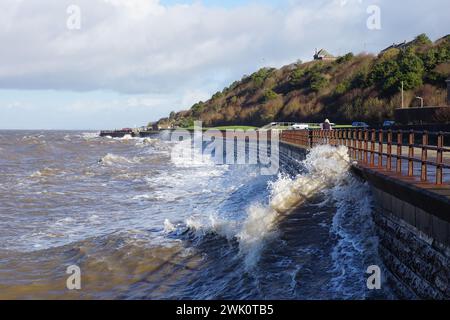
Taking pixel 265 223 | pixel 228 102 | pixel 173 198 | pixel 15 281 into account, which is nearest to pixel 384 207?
pixel 265 223

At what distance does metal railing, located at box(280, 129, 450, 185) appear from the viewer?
867cm

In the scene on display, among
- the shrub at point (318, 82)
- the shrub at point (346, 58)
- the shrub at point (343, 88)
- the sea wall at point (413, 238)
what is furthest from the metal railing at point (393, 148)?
the shrub at point (346, 58)

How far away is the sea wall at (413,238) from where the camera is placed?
257 inches

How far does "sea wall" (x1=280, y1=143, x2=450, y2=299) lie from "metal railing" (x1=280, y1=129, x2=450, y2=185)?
551 mm

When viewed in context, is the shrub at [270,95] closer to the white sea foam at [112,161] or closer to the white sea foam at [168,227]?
the white sea foam at [112,161]

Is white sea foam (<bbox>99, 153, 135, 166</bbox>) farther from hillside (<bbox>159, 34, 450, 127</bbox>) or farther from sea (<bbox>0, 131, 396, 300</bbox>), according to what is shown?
hillside (<bbox>159, 34, 450, 127</bbox>)

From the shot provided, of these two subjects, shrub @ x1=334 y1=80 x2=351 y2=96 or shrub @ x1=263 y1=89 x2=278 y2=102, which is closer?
shrub @ x1=334 y1=80 x2=351 y2=96

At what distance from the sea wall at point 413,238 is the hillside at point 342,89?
37710mm

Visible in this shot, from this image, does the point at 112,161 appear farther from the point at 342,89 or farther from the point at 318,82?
the point at 318,82

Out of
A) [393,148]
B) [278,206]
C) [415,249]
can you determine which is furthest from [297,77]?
[415,249]

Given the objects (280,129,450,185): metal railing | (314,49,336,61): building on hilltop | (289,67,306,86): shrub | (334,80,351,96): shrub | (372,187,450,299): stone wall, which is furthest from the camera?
(314,49,336,61): building on hilltop

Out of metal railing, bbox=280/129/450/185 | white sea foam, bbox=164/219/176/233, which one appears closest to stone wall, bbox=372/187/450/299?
metal railing, bbox=280/129/450/185

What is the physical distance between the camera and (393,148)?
21.7m
